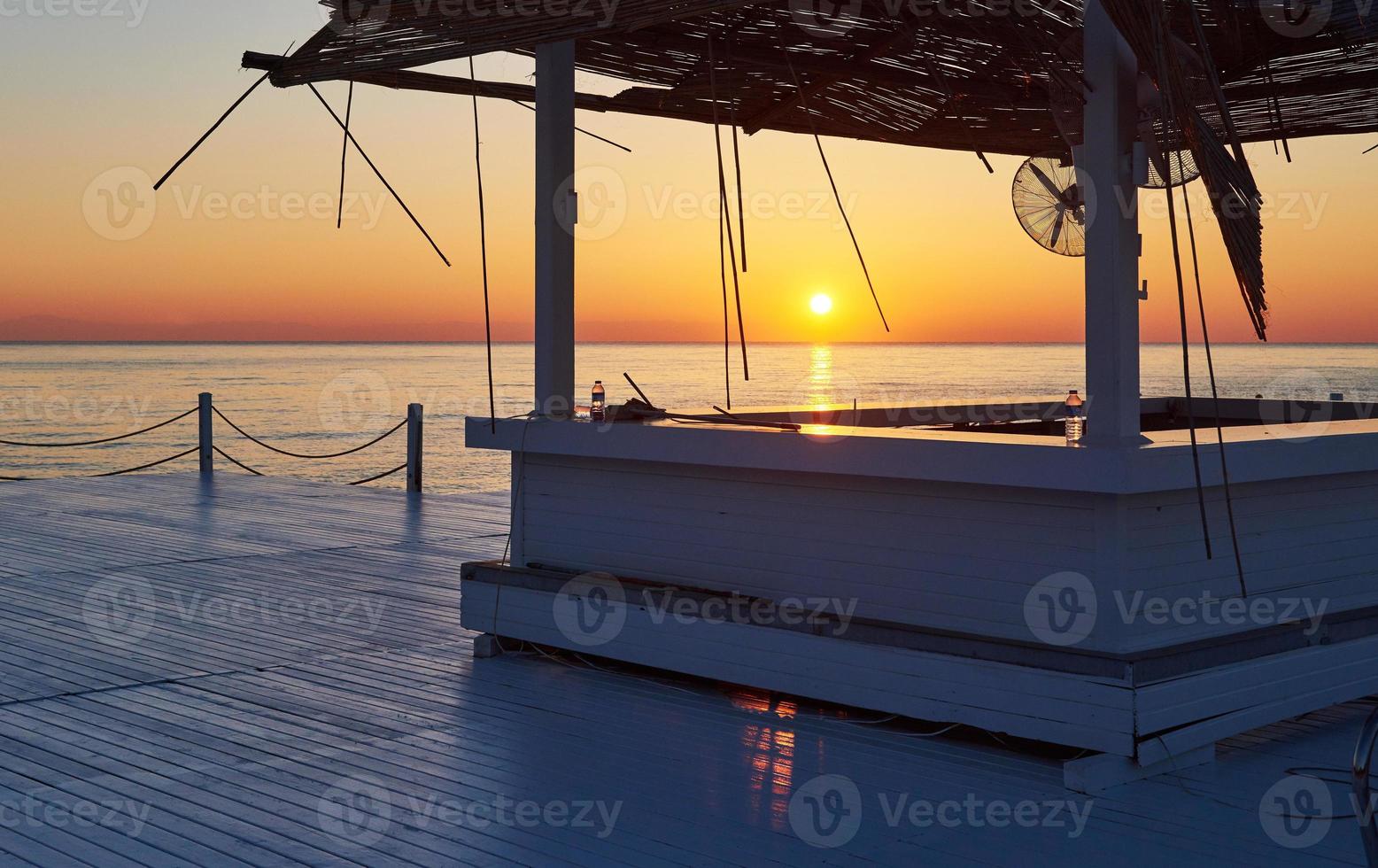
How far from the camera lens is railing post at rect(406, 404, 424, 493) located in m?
12.0

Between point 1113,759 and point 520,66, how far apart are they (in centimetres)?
372

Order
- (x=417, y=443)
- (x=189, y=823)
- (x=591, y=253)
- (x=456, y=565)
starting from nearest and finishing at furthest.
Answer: (x=189, y=823)
(x=456, y=565)
(x=417, y=443)
(x=591, y=253)

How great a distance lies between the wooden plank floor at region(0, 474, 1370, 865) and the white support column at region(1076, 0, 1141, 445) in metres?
1.10

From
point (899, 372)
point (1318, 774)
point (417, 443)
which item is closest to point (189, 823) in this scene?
point (1318, 774)

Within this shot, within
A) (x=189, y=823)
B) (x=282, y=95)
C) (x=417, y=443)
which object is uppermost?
(x=282, y=95)

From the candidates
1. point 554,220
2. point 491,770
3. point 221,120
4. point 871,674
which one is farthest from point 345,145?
point 871,674

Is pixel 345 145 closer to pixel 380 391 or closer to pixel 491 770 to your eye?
pixel 491 770

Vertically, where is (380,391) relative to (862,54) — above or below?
above

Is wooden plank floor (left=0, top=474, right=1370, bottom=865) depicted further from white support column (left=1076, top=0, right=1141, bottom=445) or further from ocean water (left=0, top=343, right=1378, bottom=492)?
ocean water (left=0, top=343, right=1378, bottom=492)

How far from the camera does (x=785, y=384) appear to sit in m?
55.0

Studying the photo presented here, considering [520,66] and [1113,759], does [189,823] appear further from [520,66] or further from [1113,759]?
[520,66]

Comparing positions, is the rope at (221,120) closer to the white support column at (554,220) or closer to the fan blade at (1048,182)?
the white support column at (554,220)

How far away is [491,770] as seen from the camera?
13.0 ft

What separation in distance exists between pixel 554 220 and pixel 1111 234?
2.32 metres
